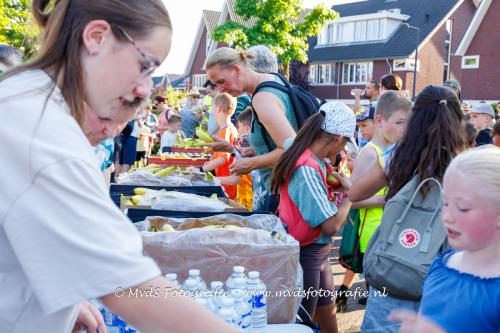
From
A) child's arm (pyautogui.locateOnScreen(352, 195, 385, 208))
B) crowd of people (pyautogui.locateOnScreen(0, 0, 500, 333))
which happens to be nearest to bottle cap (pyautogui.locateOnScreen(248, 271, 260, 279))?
crowd of people (pyautogui.locateOnScreen(0, 0, 500, 333))

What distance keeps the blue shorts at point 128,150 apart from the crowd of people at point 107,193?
8.56m

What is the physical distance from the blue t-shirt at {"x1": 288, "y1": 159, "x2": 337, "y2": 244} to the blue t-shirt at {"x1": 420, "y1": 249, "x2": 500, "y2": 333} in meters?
1.22

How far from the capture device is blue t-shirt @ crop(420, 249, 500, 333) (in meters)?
1.88

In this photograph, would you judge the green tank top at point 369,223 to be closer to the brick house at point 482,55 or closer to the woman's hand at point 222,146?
the woman's hand at point 222,146

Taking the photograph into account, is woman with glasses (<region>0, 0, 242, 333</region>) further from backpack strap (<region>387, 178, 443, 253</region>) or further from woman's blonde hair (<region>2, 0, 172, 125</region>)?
backpack strap (<region>387, 178, 443, 253</region>)

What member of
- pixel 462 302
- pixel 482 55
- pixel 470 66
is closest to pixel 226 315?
pixel 462 302

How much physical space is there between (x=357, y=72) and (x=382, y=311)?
128ft

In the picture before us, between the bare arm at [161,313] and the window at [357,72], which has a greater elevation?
the window at [357,72]

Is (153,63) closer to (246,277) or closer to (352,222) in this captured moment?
(246,277)

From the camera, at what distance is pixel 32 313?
3.88 ft

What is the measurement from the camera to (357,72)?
40.2m

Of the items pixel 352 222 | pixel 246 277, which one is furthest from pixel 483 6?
pixel 246 277

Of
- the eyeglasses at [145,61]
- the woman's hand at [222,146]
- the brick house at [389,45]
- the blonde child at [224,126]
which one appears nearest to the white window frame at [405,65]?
the brick house at [389,45]

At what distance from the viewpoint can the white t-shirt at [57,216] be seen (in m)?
1.02
